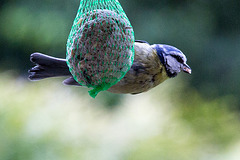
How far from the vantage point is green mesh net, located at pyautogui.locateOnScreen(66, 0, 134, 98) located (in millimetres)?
1100

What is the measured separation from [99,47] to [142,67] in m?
0.35

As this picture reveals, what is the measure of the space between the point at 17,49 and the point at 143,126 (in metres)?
2.08

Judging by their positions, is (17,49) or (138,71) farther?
(17,49)

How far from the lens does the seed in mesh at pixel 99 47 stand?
110 cm

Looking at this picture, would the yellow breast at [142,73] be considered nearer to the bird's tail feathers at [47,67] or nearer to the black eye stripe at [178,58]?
the black eye stripe at [178,58]

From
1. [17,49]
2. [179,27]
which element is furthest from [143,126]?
[17,49]

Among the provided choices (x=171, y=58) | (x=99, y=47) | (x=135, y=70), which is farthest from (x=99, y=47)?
(x=171, y=58)

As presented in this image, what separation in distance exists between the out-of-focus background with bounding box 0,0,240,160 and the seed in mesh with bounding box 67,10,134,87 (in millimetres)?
1516

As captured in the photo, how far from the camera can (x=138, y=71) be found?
4.59 ft

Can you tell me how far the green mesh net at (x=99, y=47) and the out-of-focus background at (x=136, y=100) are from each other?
4.97ft

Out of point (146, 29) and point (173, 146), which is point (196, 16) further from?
point (173, 146)

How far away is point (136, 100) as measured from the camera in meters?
3.29

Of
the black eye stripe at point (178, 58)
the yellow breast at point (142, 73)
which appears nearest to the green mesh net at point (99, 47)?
the yellow breast at point (142, 73)

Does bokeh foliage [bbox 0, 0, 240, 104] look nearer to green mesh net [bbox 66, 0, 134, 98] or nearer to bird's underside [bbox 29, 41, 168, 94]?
bird's underside [bbox 29, 41, 168, 94]
